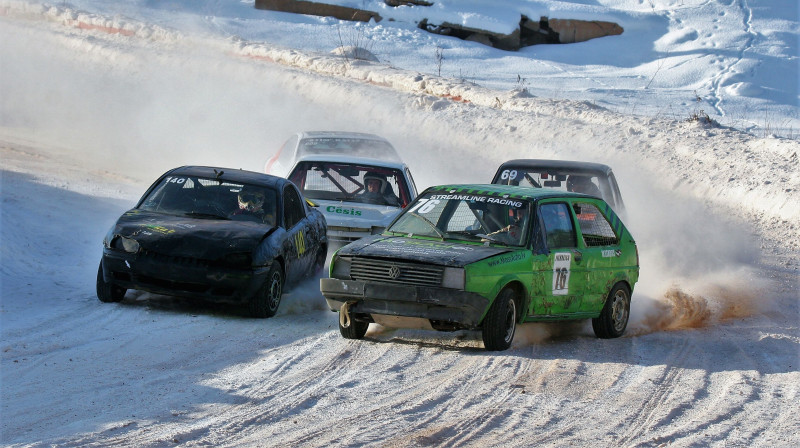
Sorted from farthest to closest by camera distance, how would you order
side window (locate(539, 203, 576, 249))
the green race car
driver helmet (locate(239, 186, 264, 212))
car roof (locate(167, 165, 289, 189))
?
car roof (locate(167, 165, 289, 189))
driver helmet (locate(239, 186, 264, 212))
side window (locate(539, 203, 576, 249))
the green race car

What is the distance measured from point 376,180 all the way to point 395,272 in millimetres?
5810

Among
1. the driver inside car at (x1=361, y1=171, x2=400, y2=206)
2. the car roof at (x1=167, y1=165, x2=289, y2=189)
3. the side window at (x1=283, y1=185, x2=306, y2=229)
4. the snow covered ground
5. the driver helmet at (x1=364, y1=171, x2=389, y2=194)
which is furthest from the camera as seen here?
the driver helmet at (x1=364, y1=171, x2=389, y2=194)

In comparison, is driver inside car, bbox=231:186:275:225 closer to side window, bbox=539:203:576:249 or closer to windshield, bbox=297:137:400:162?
side window, bbox=539:203:576:249

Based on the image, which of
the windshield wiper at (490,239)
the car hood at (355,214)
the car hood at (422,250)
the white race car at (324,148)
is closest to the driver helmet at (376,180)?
the car hood at (355,214)

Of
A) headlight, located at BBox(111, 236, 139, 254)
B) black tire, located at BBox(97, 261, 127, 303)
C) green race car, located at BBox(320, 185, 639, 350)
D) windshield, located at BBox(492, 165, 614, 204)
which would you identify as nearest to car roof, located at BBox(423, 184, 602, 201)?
green race car, located at BBox(320, 185, 639, 350)

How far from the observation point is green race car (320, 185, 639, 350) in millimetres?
8969

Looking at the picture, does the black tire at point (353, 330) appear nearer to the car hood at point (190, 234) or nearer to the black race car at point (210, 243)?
the black race car at point (210, 243)

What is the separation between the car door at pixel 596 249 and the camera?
10344 millimetres

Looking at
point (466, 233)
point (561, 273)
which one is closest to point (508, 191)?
point (466, 233)

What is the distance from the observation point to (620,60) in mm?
43406

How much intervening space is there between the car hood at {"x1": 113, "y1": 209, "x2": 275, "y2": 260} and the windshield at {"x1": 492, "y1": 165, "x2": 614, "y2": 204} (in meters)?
5.20

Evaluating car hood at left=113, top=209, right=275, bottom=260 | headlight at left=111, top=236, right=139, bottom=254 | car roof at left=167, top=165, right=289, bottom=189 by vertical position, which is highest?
car roof at left=167, top=165, right=289, bottom=189

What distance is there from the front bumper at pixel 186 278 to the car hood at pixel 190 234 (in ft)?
0.39

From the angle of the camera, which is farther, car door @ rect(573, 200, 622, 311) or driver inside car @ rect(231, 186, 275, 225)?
driver inside car @ rect(231, 186, 275, 225)
